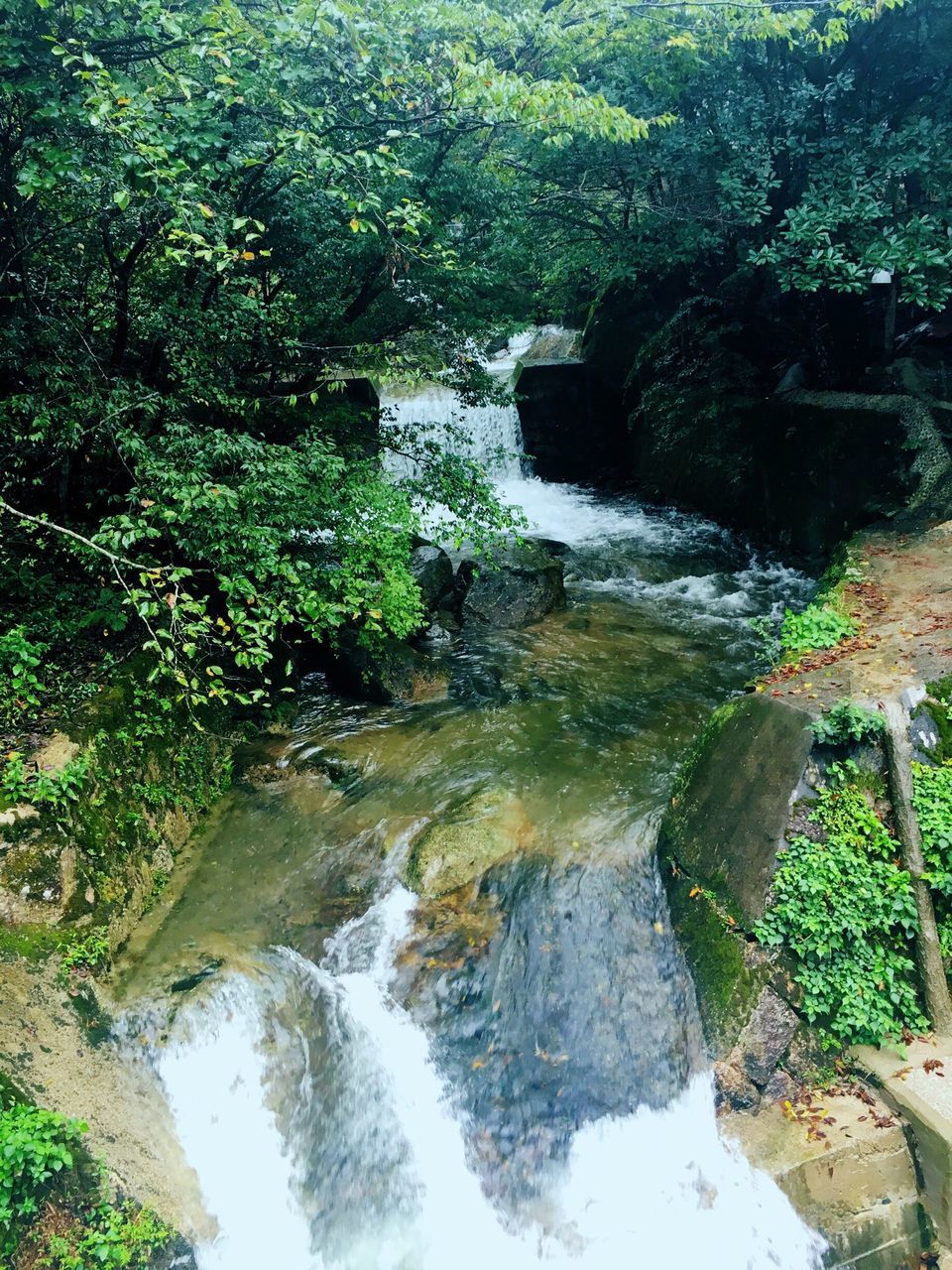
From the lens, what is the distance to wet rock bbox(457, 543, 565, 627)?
11.5m

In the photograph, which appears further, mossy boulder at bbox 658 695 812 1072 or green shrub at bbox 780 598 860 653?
green shrub at bbox 780 598 860 653

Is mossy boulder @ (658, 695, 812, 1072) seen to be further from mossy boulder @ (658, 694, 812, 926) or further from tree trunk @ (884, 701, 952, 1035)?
tree trunk @ (884, 701, 952, 1035)

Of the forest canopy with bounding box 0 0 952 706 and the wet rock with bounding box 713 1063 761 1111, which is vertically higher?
the forest canopy with bounding box 0 0 952 706

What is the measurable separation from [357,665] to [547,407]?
1144cm

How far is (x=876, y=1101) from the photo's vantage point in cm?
488

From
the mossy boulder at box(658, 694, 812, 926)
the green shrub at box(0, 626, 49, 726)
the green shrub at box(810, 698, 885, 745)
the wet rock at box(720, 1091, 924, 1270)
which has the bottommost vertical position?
the wet rock at box(720, 1091, 924, 1270)

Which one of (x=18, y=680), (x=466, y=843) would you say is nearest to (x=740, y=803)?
(x=466, y=843)

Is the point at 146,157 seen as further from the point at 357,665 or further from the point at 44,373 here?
the point at 357,665

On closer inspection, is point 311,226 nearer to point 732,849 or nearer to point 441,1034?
point 732,849

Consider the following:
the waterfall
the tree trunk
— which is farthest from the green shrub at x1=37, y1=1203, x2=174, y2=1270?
the waterfall

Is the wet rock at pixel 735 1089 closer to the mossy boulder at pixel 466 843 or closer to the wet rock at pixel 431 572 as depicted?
the mossy boulder at pixel 466 843

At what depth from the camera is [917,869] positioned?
17.2 ft

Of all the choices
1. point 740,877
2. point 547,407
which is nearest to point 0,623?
point 740,877

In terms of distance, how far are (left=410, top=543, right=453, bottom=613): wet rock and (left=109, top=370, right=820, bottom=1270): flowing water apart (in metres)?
3.62
